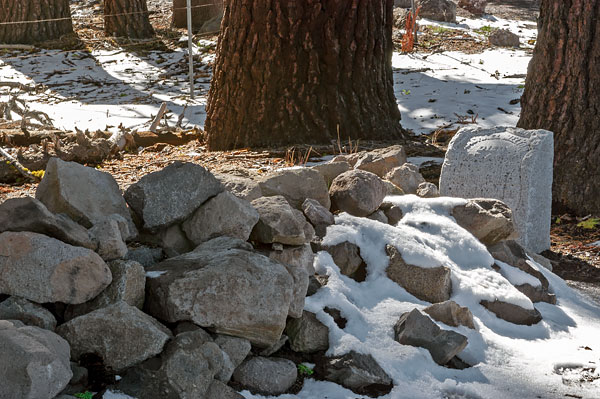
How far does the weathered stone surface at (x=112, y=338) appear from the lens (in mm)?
2164

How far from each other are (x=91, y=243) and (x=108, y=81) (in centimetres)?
735

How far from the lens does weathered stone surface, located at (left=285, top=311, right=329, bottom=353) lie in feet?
8.74

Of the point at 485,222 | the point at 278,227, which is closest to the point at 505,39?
the point at 485,222

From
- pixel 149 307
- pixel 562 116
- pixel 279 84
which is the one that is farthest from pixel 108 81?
pixel 149 307

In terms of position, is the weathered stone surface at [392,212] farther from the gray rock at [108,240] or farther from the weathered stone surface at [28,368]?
the weathered stone surface at [28,368]

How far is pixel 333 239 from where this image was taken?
3271 mm

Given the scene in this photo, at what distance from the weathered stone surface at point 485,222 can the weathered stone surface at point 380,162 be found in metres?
0.55

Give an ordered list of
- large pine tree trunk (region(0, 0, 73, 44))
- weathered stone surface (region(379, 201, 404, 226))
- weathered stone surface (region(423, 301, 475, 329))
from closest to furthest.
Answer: weathered stone surface (region(423, 301, 475, 329))
weathered stone surface (region(379, 201, 404, 226))
large pine tree trunk (region(0, 0, 73, 44))

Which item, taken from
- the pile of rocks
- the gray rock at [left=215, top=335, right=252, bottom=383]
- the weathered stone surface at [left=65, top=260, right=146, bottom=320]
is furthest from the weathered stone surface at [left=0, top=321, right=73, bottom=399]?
the gray rock at [left=215, top=335, right=252, bottom=383]

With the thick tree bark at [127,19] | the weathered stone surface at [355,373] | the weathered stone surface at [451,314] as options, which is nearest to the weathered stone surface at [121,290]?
the weathered stone surface at [355,373]

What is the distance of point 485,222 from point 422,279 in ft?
2.21

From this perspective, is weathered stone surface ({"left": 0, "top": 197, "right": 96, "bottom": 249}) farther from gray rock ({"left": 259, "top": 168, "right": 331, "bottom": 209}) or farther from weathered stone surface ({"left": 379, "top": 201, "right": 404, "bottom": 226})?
weathered stone surface ({"left": 379, "top": 201, "right": 404, "bottom": 226})

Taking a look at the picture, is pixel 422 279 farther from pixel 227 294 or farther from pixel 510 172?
pixel 510 172

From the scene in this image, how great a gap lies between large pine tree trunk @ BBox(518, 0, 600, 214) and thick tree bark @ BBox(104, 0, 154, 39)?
7.52 m
